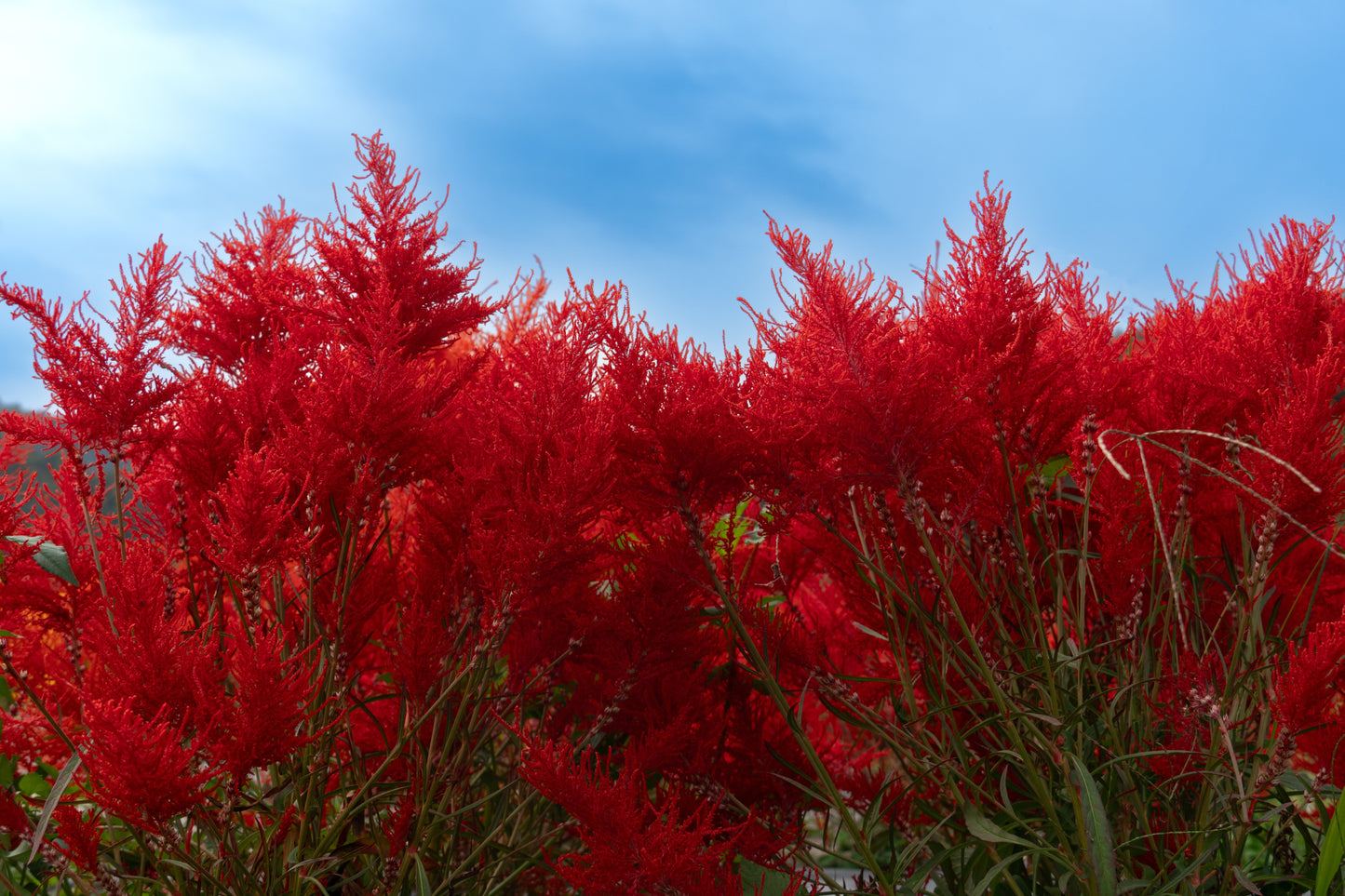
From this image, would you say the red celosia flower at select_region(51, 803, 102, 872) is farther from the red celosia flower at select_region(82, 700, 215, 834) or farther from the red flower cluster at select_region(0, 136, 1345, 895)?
the red celosia flower at select_region(82, 700, 215, 834)

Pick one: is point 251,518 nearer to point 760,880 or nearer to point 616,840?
point 616,840

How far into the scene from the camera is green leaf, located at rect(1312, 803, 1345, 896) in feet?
4.21

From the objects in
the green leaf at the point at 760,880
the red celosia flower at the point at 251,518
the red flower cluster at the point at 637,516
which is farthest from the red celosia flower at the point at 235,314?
the green leaf at the point at 760,880

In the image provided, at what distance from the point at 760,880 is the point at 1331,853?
2.75 feet

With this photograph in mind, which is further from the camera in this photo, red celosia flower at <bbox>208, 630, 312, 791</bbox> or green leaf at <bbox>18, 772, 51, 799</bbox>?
green leaf at <bbox>18, 772, 51, 799</bbox>

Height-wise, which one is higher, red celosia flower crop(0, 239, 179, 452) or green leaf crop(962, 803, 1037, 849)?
red celosia flower crop(0, 239, 179, 452)

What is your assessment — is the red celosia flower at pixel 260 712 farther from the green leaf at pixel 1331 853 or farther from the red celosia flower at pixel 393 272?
the green leaf at pixel 1331 853

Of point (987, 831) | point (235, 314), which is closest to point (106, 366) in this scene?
point (235, 314)

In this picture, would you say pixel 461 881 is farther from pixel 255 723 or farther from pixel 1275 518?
pixel 1275 518

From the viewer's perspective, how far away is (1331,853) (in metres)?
1.30

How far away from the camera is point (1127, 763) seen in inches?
58.0

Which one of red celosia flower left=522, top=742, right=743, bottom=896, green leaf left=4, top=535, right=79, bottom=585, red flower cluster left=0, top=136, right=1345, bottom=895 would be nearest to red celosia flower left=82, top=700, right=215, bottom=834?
red flower cluster left=0, top=136, right=1345, bottom=895

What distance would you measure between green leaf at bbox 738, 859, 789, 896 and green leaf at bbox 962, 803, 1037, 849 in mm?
359

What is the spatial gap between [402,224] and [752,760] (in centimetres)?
125
